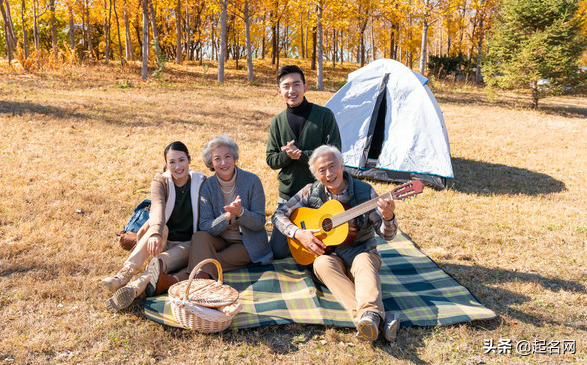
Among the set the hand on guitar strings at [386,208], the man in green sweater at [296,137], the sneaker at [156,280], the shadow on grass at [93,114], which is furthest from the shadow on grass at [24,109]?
the hand on guitar strings at [386,208]

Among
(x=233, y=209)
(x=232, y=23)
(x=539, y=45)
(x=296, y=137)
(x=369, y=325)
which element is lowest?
(x=369, y=325)

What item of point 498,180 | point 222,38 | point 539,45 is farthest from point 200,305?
point 222,38

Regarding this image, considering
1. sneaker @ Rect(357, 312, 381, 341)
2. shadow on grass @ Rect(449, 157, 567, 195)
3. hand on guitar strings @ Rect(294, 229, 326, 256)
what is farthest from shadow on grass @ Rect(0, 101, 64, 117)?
sneaker @ Rect(357, 312, 381, 341)

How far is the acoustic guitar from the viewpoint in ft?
10.3

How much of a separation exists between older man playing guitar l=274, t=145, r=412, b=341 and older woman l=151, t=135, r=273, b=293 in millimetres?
278

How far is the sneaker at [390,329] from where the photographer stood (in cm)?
287

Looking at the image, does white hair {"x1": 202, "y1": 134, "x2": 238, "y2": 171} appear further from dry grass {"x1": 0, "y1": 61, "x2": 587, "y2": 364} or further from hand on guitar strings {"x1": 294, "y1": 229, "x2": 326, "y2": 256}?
dry grass {"x1": 0, "y1": 61, "x2": 587, "y2": 364}

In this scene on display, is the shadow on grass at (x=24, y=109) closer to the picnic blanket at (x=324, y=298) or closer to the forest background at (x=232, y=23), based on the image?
the forest background at (x=232, y=23)

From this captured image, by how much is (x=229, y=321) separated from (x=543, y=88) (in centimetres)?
1497

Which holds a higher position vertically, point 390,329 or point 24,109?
point 24,109

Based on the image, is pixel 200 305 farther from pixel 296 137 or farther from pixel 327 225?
pixel 296 137

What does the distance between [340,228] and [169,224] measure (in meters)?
1.58

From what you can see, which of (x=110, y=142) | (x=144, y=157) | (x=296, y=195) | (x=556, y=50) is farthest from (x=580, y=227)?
(x=556, y=50)

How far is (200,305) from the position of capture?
286 cm
